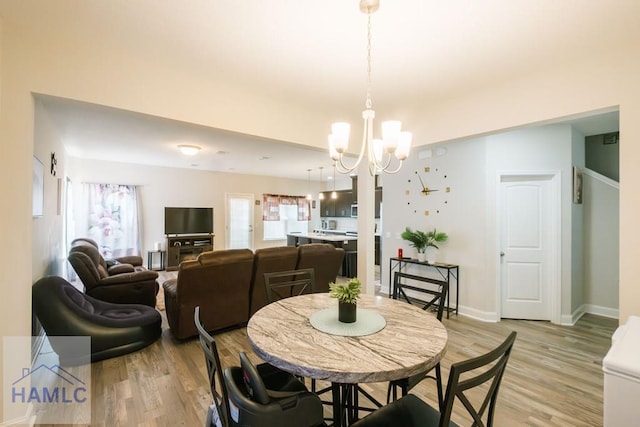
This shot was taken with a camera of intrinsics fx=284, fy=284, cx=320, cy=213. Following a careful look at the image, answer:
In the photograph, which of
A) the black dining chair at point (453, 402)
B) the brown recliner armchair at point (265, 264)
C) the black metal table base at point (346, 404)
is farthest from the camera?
the brown recliner armchair at point (265, 264)

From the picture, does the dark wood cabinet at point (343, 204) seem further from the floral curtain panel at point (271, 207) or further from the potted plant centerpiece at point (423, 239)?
the potted plant centerpiece at point (423, 239)

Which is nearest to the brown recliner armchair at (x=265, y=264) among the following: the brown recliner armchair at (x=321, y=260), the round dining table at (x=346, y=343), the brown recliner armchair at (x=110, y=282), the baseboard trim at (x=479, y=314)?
the brown recliner armchair at (x=321, y=260)

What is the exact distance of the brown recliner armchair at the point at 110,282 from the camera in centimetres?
334

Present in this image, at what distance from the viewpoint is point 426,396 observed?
87.7 inches

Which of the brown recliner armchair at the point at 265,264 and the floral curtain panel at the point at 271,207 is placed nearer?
the brown recliner armchair at the point at 265,264

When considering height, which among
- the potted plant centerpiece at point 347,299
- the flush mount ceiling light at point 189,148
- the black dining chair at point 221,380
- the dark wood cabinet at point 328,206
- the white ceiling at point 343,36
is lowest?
the black dining chair at point 221,380

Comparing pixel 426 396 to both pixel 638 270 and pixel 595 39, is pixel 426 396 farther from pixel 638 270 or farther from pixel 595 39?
pixel 595 39

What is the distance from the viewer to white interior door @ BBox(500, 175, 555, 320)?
12.2 ft

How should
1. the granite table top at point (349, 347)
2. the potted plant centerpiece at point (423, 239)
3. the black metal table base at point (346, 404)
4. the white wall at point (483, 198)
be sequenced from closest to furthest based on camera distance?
the granite table top at point (349, 347), the black metal table base at point (346, 404), the white wall at point (483, 198), the potted plant centerpiece at point (423, 239)

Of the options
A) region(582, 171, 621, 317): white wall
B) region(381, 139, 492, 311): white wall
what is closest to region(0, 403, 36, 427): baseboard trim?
region(381, 139, 492, 311): white wall

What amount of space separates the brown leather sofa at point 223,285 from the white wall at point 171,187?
4285mm

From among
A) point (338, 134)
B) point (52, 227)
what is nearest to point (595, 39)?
point (338, 134)

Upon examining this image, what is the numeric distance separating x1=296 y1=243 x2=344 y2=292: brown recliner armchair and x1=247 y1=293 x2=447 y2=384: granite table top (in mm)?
1785

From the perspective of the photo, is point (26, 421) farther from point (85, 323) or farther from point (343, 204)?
point (343, 204)
